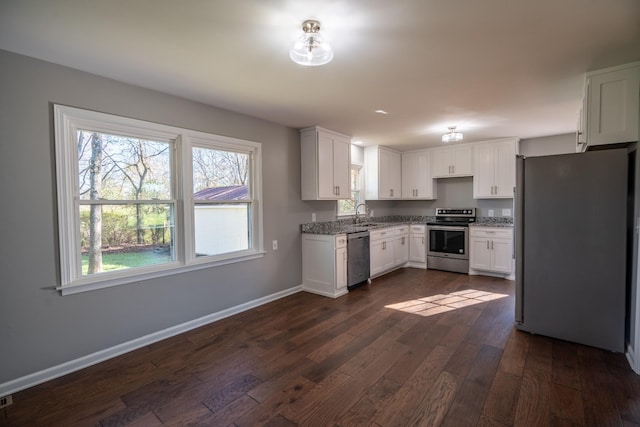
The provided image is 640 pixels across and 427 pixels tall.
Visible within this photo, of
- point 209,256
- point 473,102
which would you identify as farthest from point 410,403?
point 473,102

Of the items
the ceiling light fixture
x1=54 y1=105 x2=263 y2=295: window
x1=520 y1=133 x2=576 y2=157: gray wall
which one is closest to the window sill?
x1=54 y1=105 x2=263 y2=295: window

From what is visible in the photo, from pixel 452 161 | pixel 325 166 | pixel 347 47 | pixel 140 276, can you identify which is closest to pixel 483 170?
pixel 452 161

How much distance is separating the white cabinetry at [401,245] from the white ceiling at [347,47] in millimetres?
2872

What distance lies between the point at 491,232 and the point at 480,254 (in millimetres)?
436

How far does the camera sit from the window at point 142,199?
2445 millimetres

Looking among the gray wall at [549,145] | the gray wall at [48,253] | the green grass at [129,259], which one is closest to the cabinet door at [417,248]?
the gray wall at [549,145]

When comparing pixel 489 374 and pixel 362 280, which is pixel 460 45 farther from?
pixel 362 280

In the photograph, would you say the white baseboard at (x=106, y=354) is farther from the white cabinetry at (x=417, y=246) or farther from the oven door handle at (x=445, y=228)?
the oven door handle at (x=445, y=228)

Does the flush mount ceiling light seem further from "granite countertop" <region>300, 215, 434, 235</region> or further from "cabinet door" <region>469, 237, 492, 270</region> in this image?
"cabinet door" <region>469, 237, 492, 270</region>

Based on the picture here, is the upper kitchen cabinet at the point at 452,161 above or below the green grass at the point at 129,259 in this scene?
above

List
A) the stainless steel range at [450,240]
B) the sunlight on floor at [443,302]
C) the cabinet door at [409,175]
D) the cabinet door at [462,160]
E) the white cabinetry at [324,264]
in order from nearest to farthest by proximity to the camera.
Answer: the sunlight on floor at [443,302] < the white cabinetry at [324,264] < the stainless steel range at [450,240] < the cabinet door at [462,160] < the cabinet door at [409,175]

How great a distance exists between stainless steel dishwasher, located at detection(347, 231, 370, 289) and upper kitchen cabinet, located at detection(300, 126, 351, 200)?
725mm

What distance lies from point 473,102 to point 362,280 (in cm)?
290

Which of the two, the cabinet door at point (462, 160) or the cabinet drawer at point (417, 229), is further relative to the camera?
the cabinet drawer at point (417, 229)
